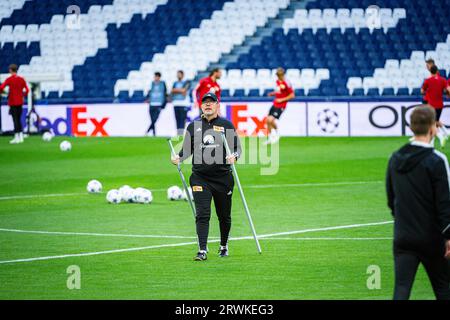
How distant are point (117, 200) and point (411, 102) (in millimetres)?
16345

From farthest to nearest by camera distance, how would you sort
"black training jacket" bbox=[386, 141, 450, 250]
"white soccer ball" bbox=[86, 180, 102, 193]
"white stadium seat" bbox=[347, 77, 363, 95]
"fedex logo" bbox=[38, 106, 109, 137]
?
1. "fedex logo" bbox=[38, 106, 109, 137]
2. "white stadium seat" bbox=[347, 77, 363, 95]
3. "white soccer ball" bbox=[86, 180, 102, 193]
4. "black training jacket" bbox=[386, 141, 450, 250]

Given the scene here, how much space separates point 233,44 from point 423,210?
32.2 meters

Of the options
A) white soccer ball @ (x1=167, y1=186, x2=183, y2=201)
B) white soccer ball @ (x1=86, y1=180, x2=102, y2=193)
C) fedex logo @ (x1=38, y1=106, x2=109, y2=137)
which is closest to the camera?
white soccer ball @ (x1=167, y1=186, x2=183, y2=201)

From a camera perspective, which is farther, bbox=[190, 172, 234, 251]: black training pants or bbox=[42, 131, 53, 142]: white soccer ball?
bbox=[42, 131, 53, 142]: white soccer ball

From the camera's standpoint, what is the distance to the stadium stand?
121 ft

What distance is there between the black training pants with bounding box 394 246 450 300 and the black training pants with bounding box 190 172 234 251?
4.76 metres

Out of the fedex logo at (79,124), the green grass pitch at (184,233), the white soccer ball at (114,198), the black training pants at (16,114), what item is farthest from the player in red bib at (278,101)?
the white soccer ball at (114,198)

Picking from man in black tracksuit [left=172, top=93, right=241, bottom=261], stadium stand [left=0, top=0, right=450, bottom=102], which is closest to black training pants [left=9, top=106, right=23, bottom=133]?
stadium stand [left=0, top=0, right=450, bottom=102]

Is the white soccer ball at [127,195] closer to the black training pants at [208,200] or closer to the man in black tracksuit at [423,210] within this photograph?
the black training pants at [208,200]

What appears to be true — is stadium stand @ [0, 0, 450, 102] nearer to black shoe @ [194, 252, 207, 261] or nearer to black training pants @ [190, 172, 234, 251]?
black training pants @ [190, 172, 234, 251]

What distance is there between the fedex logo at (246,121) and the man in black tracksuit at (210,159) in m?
22.0

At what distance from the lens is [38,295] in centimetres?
1033
